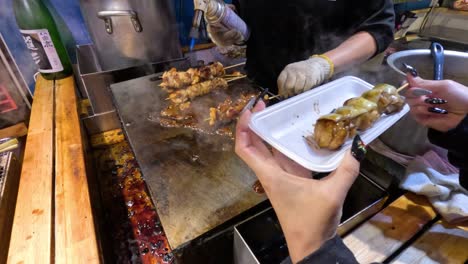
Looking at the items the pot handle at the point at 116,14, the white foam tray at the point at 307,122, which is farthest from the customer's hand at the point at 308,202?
the pot handle at the point at 116,14

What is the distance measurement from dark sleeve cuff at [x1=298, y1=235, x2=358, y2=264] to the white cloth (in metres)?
0.81

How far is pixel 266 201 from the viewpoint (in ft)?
4.01

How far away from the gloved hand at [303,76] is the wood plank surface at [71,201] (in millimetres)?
1428

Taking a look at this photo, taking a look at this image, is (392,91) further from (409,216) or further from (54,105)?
(54,105)

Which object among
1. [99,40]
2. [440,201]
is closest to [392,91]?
[440,201]

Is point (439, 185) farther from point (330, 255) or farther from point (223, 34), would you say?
point (223, 34)

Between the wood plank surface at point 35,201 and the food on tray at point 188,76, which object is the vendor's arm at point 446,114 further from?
the wood plank surface at point 35,201

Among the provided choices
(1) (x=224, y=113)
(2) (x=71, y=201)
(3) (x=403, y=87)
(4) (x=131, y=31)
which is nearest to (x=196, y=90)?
(1) (x=224, y=113)

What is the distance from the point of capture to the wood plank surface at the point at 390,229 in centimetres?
110

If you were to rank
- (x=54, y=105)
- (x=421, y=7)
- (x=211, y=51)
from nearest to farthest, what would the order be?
1. (x=54, y=105)
2. (x=211, y=51)
3. (x=421, y=7)

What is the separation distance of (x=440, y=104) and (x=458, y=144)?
25 cm

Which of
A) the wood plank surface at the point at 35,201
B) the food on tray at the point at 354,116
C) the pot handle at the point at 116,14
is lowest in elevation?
the wood plank surface at the point at 35,201

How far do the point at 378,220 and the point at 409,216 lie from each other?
7.0 inches

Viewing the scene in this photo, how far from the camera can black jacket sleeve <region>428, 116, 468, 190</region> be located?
3.84ft
